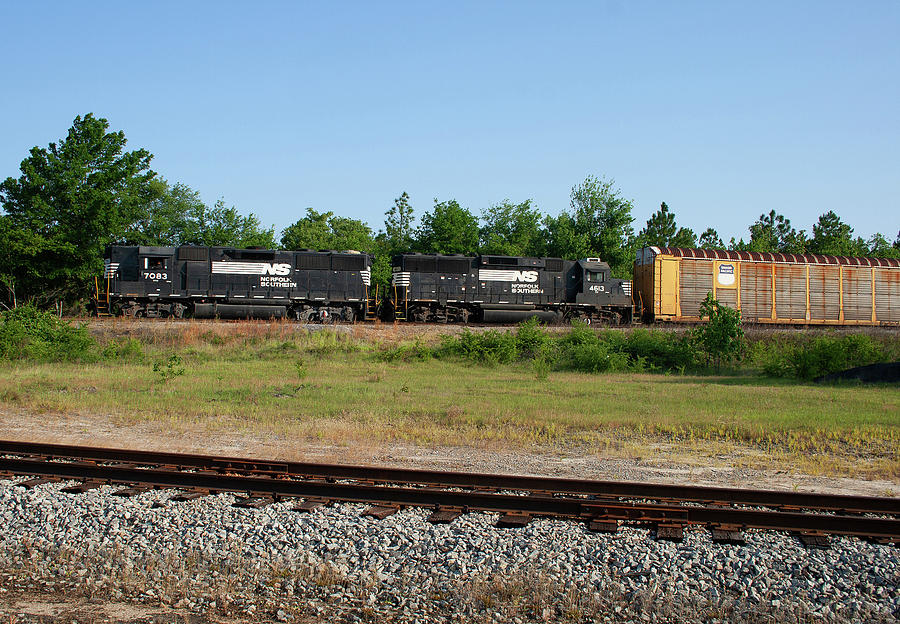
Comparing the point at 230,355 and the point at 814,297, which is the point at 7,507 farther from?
the point at 814,297

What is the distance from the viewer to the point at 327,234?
218ft

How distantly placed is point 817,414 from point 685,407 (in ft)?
8.10

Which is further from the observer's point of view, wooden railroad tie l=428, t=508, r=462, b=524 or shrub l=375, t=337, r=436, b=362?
shrub l=375, t=337, r=436, b=362

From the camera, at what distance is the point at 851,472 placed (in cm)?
955

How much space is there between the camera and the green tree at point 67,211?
123 feet

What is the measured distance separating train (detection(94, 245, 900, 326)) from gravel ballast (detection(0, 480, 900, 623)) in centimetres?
2483

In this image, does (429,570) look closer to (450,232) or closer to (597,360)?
(597,360)

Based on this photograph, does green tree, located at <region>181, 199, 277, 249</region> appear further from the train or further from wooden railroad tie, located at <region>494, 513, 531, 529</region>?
wooden railroad tie, located at <region>494, 513, 531, 529</region>

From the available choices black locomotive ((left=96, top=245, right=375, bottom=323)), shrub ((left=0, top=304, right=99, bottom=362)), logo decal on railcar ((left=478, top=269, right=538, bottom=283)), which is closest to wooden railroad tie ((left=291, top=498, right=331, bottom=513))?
shrub ((left=0, top=304, right=99, bottom=362))

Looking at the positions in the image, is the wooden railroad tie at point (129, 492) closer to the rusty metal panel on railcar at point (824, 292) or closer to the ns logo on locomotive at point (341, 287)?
the ns logo on locomotive at point (341, 287)

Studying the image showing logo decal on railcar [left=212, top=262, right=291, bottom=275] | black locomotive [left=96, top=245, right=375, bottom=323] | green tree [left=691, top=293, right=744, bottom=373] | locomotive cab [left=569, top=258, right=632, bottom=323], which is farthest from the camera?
locomotive cab [left=569, top=258, right=632, bottom=323]

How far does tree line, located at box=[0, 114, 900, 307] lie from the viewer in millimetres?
38094

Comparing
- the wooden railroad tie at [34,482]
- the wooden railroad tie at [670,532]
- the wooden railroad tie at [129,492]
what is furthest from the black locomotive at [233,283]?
the wooden railroad tie at [670,532]

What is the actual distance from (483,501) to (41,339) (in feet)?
69.6
